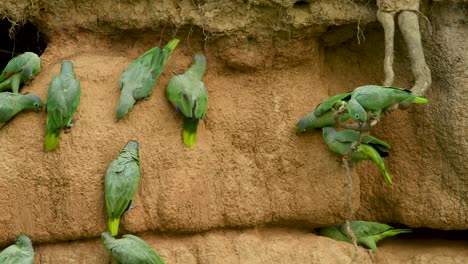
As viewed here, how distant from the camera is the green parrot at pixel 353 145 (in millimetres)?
4574

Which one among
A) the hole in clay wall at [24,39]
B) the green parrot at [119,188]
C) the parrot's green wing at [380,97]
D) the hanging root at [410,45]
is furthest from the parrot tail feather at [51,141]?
the hanging root at [410,45]

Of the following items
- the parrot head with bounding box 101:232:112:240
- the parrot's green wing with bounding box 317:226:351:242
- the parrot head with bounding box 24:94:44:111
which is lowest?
the parrot head with bounding box 101:232:112:240

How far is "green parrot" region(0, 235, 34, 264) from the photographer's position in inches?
168

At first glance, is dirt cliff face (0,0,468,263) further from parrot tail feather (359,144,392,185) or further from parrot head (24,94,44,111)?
parrot tail feather (359,144,392,185)

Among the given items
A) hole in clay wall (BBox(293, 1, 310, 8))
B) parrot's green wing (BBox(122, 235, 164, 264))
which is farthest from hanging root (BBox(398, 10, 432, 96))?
parrot's green wing (BBox(122, 235, 164, 264))

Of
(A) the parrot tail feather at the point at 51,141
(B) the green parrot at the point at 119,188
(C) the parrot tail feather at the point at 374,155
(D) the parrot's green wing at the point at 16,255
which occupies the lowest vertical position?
(D) the parrot's green wing at the point at 16,255

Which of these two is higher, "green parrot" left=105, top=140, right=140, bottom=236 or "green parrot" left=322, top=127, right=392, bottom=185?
"green parrot" left=322, top=127, right=392, bottom=185

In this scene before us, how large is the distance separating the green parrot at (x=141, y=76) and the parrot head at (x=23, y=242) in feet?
2.25

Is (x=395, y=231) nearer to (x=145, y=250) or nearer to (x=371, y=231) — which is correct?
(x=371, y=231)

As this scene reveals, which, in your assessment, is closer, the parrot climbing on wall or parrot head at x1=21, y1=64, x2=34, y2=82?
the parrot climbing on wall

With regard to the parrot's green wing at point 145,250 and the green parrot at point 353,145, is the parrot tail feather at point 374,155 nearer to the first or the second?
the green parrot at point 353,145

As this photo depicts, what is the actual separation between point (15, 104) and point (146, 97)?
597mm

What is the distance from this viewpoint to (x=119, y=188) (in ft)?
14.3

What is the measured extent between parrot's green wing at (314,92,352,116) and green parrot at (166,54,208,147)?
0.52 metres
